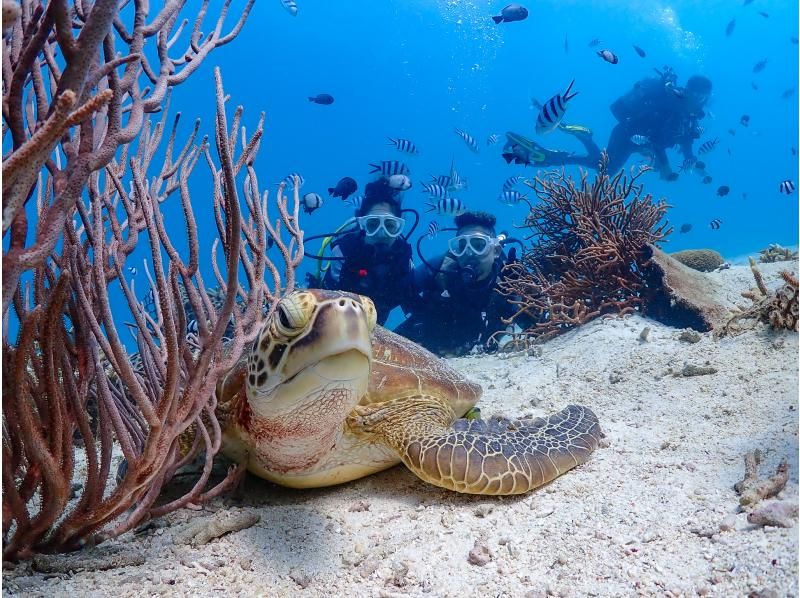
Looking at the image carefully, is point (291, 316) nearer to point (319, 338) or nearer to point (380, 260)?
point (319, 338)

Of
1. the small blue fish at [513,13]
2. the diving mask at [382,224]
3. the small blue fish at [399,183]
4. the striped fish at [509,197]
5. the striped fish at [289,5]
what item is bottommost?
the diving mask at [382,224]

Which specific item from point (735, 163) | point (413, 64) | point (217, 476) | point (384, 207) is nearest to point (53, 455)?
point (217, 476)

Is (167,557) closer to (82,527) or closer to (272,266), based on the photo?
(82,527)

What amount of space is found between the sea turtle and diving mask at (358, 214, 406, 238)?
4.27 meters

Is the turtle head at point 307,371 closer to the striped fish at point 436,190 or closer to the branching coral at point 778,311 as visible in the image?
the branching coral at point 778,311

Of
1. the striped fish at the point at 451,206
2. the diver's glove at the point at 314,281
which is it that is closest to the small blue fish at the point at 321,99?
the striped fish at the point at 451,206

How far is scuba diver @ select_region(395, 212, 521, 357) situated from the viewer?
20.7ft

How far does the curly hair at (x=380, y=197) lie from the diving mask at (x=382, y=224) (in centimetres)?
31

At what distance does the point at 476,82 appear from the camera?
79625mm

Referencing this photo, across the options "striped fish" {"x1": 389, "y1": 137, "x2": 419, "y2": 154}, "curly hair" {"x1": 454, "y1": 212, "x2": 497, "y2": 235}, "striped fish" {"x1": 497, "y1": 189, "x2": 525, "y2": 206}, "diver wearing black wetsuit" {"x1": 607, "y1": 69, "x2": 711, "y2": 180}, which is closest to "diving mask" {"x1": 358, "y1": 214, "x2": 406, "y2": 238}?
"curly hair" {"x1": 454, "y1": 212, "x2": 497, "y2": 235}

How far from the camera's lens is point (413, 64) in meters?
69.8

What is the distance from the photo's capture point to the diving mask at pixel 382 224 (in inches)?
261

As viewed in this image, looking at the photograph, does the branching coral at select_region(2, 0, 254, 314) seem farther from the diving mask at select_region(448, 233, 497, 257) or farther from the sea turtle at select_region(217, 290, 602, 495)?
the diving mask at select_region(448, 233, 497, 257)

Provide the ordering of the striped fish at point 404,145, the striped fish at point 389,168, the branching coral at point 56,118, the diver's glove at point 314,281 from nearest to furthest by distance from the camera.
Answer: the branching coral at point 56,118
the diver's glove at point 314,281
the striped fish at point 389,168
the striped fish at point 404,145
